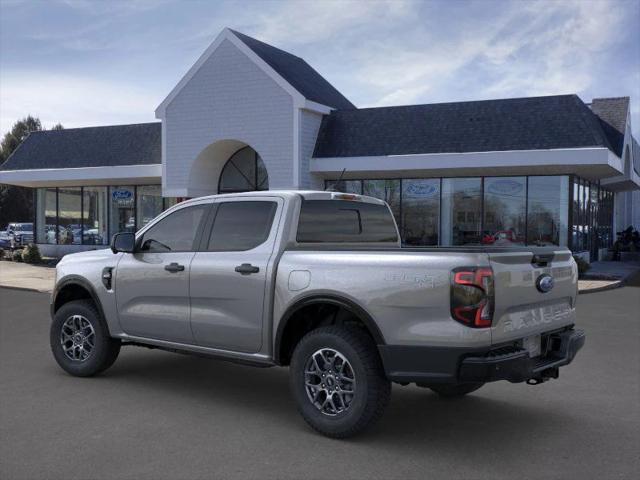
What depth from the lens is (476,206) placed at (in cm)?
2206

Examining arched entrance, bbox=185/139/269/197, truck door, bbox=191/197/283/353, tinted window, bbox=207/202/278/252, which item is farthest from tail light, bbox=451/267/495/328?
arched entrance, bbox=185/139/269/197

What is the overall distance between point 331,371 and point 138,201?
23911 millimetres

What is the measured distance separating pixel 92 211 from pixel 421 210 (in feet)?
48.1

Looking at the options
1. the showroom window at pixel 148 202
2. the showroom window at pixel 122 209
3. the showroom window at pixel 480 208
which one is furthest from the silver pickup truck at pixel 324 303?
the showroom window at pixel 122 209

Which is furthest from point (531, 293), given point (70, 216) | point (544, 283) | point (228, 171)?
point (70, 216)

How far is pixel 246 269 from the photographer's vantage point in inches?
228

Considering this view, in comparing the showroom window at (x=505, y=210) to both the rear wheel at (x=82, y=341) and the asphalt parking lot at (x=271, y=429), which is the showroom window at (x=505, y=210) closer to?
the asphalt parking lot at (x=271, y=429)

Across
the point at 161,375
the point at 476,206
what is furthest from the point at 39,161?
the point at 161,375

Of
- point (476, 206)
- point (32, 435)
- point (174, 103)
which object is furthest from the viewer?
point (174, 103)

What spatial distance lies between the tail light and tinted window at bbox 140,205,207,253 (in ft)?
9.27

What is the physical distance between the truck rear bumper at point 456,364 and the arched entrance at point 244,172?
2009 centimetres

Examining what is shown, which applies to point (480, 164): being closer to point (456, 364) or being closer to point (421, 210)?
point (421, 210)

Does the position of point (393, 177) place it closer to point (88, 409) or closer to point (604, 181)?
point (604, 181)

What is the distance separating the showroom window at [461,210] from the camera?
22062mm
